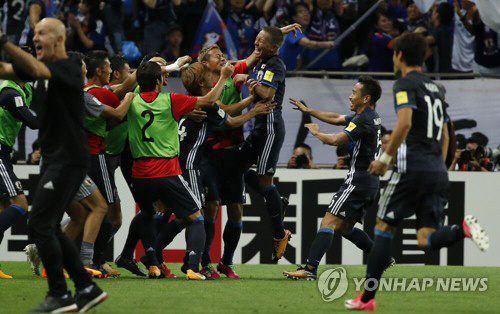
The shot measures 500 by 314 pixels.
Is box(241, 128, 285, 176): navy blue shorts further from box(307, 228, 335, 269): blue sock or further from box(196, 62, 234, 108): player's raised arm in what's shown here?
box(196, 62, 234, 108): player's raised arm

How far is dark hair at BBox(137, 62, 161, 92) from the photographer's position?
37.4 feet

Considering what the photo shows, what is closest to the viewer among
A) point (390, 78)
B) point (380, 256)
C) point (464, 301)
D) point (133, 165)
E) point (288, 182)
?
point (380, 256)

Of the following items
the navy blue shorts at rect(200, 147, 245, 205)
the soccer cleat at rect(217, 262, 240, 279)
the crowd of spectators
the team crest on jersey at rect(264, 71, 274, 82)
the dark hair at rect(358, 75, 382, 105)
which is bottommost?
the soccer cleat at rect(217, 262, 240, 279)

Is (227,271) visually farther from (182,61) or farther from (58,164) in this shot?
(58,164)

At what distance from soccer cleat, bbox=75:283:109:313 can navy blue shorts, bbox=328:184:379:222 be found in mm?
3984

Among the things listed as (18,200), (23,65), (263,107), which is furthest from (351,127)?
(23,65)

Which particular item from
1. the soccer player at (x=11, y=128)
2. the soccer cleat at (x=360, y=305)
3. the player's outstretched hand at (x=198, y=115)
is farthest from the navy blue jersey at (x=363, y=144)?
the soccer player at (x=11, y=128)

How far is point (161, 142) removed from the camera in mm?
11398

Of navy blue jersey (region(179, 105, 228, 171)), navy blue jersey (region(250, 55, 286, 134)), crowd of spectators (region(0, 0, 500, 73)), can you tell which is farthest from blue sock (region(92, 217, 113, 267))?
crowd of spectators (region(0, 0, 500, 73))

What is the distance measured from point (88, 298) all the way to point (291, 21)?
11.3 m

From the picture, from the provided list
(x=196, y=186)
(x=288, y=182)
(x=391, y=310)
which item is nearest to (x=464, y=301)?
(x=391, y=310)

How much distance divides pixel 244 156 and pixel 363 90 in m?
1.69

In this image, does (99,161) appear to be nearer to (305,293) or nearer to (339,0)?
(305,293)

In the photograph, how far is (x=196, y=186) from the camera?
39.4 ft
